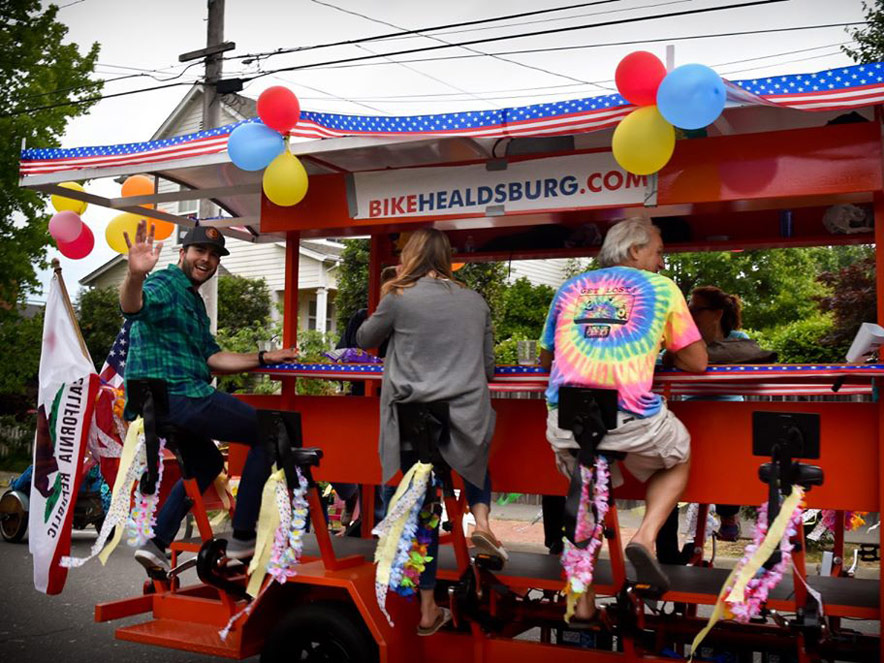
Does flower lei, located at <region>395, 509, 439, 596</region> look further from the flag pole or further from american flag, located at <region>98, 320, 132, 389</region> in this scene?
american flag, located at <region>98, 320, 132, 389</region>

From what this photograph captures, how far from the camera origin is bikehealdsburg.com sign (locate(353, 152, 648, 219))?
4.81 m

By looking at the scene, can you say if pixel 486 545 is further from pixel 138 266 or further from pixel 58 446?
pixel 58 446

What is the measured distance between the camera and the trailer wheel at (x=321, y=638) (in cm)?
451

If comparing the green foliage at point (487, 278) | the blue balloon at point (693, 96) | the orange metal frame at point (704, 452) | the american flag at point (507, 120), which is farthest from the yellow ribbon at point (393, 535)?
the green foliage at point (487, 278)

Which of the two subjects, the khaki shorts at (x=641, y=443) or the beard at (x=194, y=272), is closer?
the khaki shorts at (x=641, y=443)

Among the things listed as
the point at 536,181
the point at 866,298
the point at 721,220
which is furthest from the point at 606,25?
the point at 536,181

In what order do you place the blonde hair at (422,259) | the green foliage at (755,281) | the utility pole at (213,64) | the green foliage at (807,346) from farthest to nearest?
the green foliage at (755,281) → the utility pole at (213,64) → the green foliage at (807,346) → the blonde hair at (422,259)

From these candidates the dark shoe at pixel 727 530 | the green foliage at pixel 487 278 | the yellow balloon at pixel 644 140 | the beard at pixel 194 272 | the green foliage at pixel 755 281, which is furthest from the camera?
the green foliage at pixel 755 281

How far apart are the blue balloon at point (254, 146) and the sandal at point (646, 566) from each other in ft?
8.64

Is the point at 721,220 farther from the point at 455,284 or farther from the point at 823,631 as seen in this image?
the point at 823,631

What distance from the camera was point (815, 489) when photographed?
4.34m

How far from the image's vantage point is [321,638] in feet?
15.2

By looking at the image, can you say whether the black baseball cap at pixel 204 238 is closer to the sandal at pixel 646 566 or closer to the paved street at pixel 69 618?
the paved street at pixel 69 618

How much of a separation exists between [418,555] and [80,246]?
3.77m
